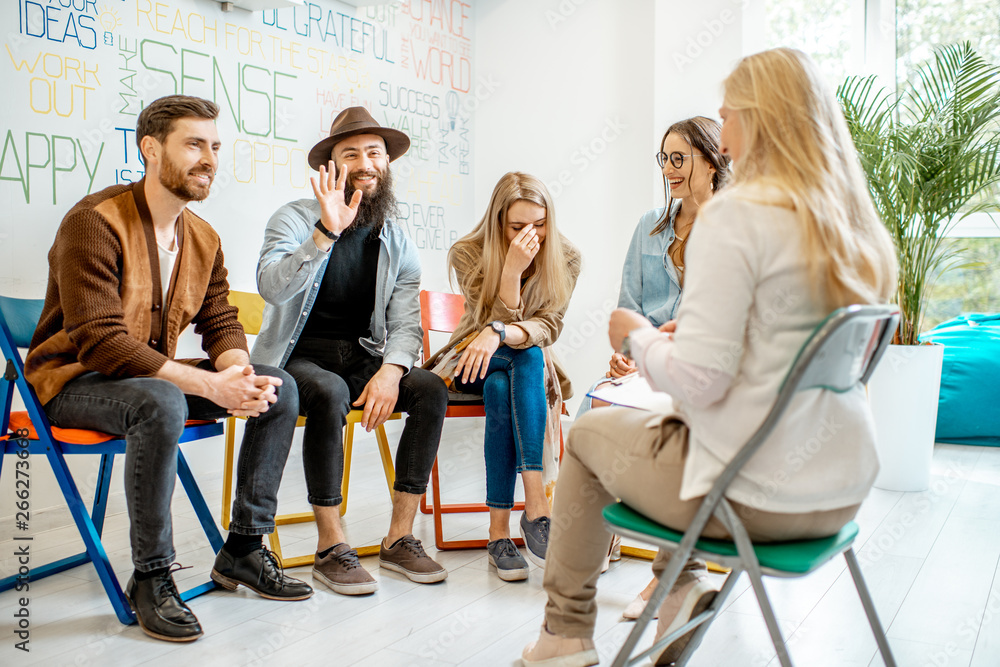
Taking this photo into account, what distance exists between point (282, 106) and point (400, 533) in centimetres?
197

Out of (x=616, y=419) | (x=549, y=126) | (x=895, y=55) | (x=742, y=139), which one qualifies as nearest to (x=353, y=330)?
(x=616, y=419)

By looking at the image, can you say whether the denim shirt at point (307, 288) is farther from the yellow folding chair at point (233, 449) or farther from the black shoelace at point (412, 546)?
the black shoelace at point (412, 546)

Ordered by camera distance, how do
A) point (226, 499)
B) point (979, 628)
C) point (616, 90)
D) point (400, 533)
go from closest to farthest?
point (979, 628) < point (400, 533) < point (226, 499) < point (616, 90)

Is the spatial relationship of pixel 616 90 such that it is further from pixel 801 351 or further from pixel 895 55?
pixel 801 351

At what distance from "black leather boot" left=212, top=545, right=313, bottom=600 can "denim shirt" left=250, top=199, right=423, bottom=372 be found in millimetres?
540

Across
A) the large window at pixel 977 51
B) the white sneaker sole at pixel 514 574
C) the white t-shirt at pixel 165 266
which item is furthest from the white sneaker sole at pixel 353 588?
the large window at pixel 977 51

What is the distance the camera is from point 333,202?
2.24m

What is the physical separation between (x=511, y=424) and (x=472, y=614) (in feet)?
1.84

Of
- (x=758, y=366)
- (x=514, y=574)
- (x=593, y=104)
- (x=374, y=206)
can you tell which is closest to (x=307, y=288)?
(x=374, y=206)

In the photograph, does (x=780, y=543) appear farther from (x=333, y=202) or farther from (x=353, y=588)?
(x=333, y=202)

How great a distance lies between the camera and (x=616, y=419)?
4.52 ft

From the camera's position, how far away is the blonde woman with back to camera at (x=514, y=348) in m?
2.29

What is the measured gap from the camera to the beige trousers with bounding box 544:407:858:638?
4.03 ft

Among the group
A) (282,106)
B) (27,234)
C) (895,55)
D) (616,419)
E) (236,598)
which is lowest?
(236,598)
